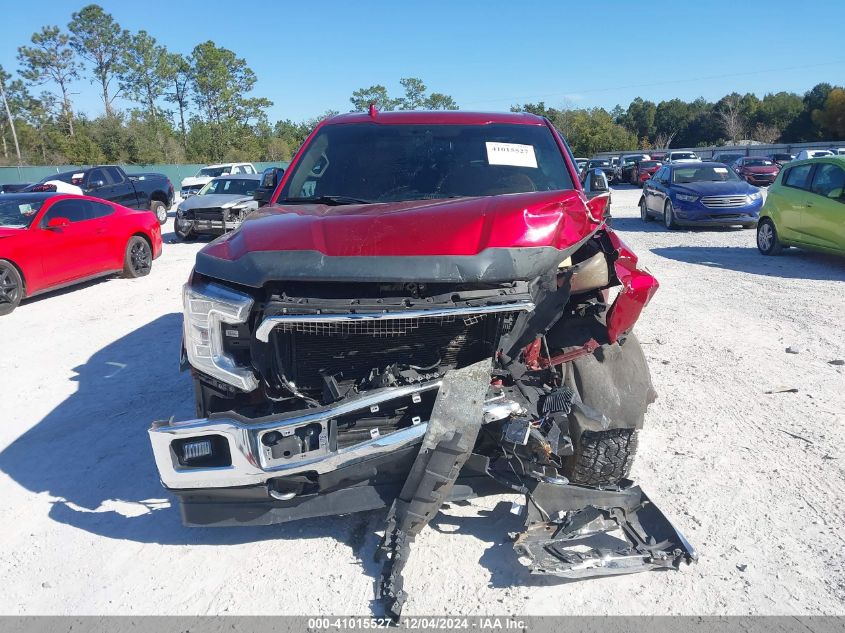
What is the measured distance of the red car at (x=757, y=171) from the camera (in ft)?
92.9

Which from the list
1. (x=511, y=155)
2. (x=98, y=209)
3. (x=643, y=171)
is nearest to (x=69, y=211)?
(x=98, y=209)

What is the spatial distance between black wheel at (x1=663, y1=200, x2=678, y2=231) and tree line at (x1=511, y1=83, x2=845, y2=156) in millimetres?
44974

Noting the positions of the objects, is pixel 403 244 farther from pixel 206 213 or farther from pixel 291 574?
pixel 206 213

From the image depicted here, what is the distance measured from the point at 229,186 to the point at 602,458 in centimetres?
1590

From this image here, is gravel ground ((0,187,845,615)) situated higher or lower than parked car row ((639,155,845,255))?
lower

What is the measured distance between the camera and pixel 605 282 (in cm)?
303

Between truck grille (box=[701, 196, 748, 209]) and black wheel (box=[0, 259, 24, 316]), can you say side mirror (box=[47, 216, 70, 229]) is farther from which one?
truck grille (box=[701, 196, 748, 209])

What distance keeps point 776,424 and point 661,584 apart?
2085 millimetres

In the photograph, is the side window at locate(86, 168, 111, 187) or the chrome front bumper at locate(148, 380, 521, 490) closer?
the chrome front bumper at locate(148, 380, 521, 490)

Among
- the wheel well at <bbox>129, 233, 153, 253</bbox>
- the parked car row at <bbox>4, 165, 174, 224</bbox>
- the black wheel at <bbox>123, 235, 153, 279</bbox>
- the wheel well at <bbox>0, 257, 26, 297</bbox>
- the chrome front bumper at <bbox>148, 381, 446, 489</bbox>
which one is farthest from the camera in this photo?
the parked car row at <bbox>4, 165, 174, 224</bbox>

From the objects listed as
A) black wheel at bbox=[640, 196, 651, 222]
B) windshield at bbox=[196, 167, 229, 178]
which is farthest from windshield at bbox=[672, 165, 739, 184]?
windshield at bbox=[196, 167, 229, 178]

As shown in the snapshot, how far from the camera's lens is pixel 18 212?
9430 millimetres

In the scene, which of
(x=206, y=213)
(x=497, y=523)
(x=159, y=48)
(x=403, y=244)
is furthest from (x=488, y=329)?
(x=159, y=48)

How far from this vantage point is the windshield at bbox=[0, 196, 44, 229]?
923cm
